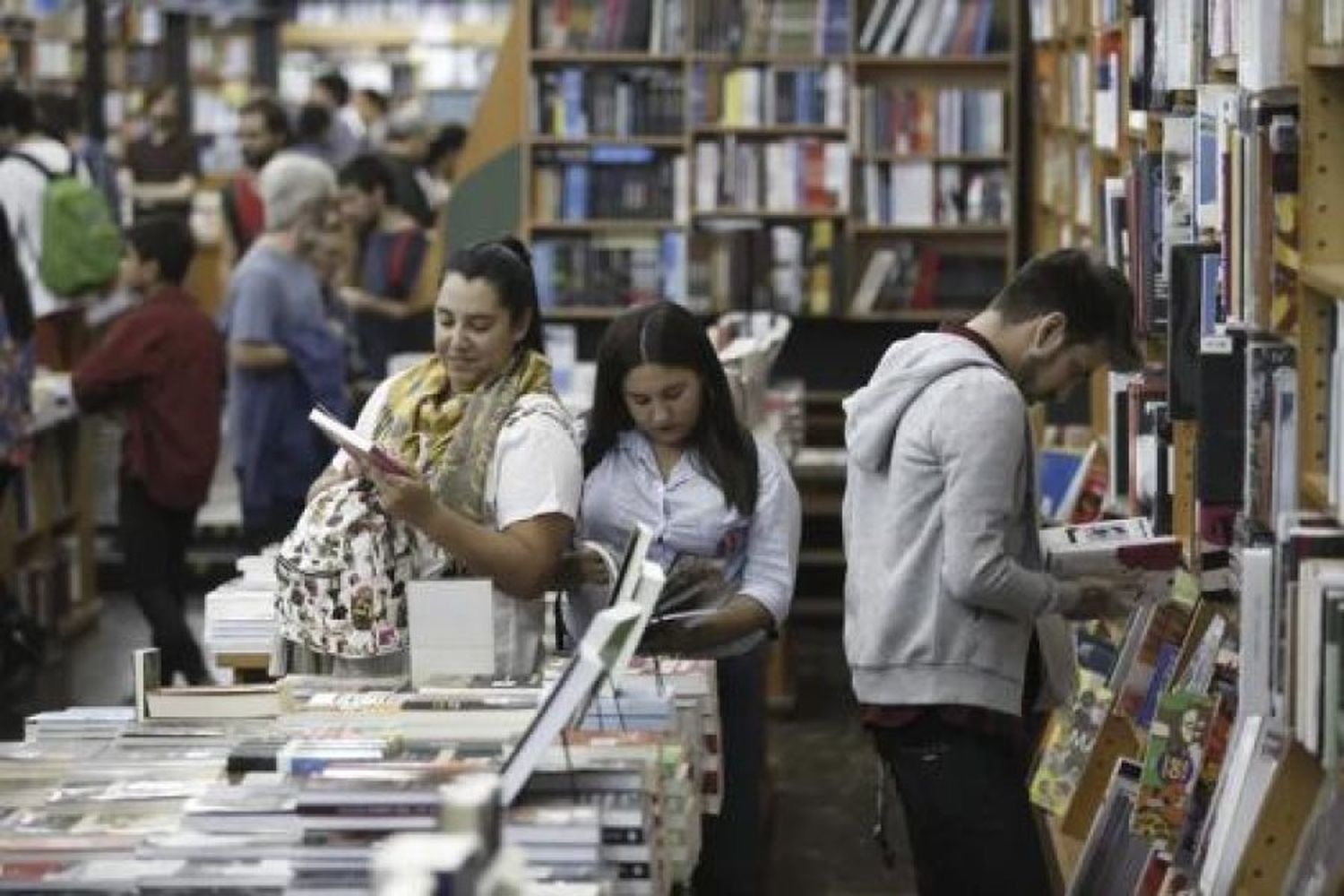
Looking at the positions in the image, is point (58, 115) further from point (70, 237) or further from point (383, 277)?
point (70, 237)

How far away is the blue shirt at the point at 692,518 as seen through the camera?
16.9 feet

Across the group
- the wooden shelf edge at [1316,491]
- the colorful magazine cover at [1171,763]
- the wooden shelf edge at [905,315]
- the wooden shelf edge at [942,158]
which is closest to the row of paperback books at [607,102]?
the wooden shelf edge at [942,158]

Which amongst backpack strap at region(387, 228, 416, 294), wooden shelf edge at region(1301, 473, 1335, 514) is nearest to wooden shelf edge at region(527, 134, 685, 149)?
backpack strap at region(387, 228, 416, 294)

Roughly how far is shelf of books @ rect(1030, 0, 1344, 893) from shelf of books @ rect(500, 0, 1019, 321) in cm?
457

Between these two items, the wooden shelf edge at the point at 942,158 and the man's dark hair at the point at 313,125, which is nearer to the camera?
the wooden shelf edge at the point at 942,158

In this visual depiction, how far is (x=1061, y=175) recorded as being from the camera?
1018 cm

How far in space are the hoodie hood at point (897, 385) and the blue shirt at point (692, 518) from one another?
1.35ft

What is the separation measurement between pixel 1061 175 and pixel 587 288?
2.64 meters

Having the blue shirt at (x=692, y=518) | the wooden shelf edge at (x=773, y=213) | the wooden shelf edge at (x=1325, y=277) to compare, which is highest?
the wooden shelf edge at (x=1325, y=277)

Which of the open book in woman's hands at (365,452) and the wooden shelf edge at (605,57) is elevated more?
the wooden shelf edge at (605,57)

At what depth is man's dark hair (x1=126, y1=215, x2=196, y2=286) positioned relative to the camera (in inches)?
338

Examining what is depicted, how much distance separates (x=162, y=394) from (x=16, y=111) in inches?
97.8

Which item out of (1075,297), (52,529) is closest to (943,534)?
(1075,297)

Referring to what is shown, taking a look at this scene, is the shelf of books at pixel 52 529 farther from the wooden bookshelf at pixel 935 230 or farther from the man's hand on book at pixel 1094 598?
the man's hand on book at pixel 1094 598
